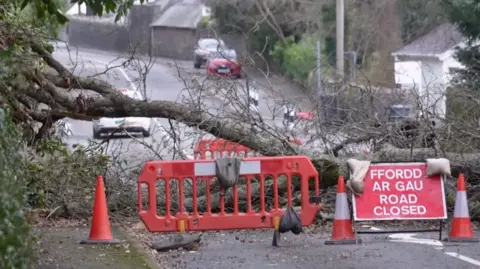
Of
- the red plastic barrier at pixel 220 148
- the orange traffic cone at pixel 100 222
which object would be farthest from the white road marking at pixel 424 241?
the orange traffic cone at pixel 100 222

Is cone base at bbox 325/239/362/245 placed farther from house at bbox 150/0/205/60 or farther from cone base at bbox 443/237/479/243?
house at bbox 150/0/205/60

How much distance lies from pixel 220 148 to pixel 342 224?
331 cm

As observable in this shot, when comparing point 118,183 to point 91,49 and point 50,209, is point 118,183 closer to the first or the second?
point 50,209

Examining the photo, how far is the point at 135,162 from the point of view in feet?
44.1

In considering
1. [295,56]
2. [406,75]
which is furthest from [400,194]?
[295,56]

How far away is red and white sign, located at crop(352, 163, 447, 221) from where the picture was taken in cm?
1041

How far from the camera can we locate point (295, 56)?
148 ft

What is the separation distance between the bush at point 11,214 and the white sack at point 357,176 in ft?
17.5

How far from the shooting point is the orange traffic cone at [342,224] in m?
10.4

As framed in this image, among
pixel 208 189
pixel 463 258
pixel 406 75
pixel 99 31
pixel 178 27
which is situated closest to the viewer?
pixel 463 258

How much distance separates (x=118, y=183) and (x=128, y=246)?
9.32ft

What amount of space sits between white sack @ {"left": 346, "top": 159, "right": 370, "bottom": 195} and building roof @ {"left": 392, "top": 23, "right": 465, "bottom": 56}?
30910mm

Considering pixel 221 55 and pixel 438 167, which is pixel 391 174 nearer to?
pixel 438 167

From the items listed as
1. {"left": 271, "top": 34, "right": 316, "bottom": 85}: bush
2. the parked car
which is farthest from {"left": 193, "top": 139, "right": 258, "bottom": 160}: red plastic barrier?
{"left": 271, "top": 34, "right": 316, "bottom": 85}: bush
